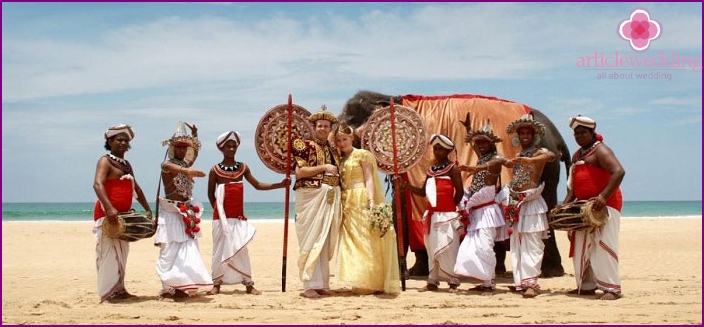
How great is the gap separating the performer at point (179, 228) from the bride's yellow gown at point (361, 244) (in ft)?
4.63

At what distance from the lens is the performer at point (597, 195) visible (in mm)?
8250

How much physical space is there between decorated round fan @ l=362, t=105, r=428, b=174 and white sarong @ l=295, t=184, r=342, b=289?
889 mm

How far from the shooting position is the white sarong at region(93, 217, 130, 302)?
27.3 feet

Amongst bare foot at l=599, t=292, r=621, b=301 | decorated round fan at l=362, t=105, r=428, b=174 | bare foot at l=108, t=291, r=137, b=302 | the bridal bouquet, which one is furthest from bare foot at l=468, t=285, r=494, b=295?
bare foot at l=108, t=291, r=137, b=302

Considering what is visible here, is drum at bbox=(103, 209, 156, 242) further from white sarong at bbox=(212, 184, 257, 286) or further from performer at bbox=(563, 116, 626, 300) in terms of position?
performer at bbox=(563, 116, 626, 300)

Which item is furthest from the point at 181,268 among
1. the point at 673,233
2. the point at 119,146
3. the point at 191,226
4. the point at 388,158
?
the point at 673,233

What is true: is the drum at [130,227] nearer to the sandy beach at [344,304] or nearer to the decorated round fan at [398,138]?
the sandy beach at [344,304]

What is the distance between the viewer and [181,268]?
8.41 meters

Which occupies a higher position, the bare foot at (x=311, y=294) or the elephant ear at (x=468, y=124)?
the elephant ear at (x=468, y=124)

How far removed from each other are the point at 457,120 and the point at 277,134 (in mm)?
2805

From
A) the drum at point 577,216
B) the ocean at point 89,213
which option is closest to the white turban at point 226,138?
the drum at point 577,216

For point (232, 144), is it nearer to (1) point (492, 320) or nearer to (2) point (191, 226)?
(2) point (191, 226)

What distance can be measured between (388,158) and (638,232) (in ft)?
55.4

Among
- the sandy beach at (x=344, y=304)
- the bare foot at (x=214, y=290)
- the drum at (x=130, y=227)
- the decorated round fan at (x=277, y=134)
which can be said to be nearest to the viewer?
the sandy beach at (x=344, y=304)
